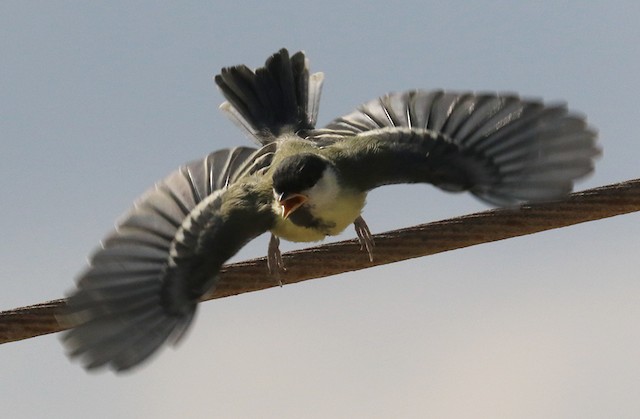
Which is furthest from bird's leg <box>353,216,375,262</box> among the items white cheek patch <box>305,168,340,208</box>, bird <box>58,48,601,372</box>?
white cheek patch <box>305,168,340,208</box>

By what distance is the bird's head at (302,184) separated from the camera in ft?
12.8

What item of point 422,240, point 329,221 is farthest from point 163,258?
point 422,240

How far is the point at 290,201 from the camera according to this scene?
3.91m

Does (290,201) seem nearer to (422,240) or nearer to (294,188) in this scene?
(294,188)

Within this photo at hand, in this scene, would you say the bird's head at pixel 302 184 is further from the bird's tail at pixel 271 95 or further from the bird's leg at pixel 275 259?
the bird's tail at pixel 271 95

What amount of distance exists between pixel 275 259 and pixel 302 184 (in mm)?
349

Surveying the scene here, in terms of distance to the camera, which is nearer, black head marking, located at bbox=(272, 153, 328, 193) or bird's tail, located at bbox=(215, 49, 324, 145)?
black head marking, located at bbox=(272, 153, 328, 193)

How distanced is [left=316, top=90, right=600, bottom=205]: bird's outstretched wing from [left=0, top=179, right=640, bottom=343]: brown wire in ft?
1.27

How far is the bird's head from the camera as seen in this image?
3895 millimetres

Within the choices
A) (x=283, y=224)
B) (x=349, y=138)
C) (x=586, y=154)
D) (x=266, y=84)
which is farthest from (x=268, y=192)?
(x=586, y=154)

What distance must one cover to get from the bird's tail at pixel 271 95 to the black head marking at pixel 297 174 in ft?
2.57

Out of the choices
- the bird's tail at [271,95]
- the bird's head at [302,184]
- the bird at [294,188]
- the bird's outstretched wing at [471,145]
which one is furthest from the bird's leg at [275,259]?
the bird's tail at [271,95]

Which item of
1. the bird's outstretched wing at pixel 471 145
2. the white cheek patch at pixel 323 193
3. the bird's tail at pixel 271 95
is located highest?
the bird's tail at pixel 271 95

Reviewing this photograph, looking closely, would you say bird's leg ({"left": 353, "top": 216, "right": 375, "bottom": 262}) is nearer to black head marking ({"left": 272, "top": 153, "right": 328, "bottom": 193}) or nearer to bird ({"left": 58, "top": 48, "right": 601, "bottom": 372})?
bird ({"left": 58, "top": 48, "right": 601, "bottom": 372})
